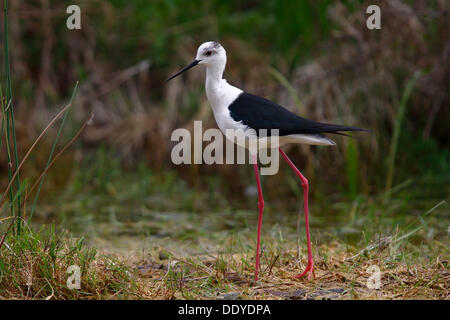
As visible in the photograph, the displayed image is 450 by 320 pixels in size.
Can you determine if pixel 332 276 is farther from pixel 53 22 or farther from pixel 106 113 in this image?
pixel 53 22

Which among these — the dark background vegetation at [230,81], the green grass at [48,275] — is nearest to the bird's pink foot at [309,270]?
the green grass at [48,275]

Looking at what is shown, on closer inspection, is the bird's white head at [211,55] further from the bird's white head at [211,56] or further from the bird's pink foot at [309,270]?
the bird's pink foot at [309,270]

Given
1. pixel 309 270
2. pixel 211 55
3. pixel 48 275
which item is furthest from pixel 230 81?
pixel 48 275

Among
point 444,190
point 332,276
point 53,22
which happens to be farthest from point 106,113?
point 332,276

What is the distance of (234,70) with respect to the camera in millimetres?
8227

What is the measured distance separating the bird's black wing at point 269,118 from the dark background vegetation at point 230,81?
7.13ft

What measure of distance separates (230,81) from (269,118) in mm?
4356

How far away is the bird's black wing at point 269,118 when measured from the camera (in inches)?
138

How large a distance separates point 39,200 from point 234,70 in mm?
3158

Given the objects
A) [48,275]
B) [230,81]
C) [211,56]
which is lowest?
[48,275]

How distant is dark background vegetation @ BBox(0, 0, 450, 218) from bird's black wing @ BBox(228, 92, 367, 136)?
217 cm

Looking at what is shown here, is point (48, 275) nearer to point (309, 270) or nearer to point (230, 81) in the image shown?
point (309, 270)

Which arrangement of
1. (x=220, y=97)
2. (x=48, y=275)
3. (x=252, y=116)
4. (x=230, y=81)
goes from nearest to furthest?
1. (x=48, y=275)
2. (x=252, y=116)
3. (x=220, y=97)
4. (x=230, y=81)

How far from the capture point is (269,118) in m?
3.62
